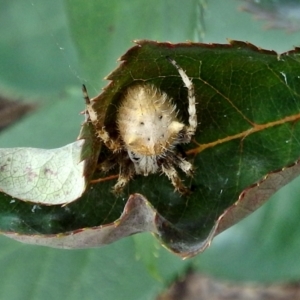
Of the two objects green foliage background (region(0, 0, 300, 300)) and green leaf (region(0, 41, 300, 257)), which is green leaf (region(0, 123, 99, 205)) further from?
green foliage background (region(0, 0, 300, 300))

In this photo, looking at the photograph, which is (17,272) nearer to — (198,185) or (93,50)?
(93,50)

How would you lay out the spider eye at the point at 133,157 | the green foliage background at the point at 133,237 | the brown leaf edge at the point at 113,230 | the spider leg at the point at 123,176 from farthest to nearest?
the green foliage background at the point at 133,237, the spider eye at the point at 133,157, the spider leg at the point at 123,176, the brown leaf edge at the point at 113,230

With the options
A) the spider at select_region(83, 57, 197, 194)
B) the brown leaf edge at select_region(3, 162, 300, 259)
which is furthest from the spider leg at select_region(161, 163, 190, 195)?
the brown leaf edge at select_region(3, 162, 300, 259)

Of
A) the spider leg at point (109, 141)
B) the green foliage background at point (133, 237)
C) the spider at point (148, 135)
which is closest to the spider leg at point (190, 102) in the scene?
the spider at point (148, 135)

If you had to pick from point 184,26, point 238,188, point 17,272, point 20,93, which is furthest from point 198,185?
point 20,93

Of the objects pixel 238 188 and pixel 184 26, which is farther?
pixel 184 26

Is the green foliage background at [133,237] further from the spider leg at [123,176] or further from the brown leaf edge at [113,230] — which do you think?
the brown leaf edge at [113,230]

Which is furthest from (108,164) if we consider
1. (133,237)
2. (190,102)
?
(133,237)
